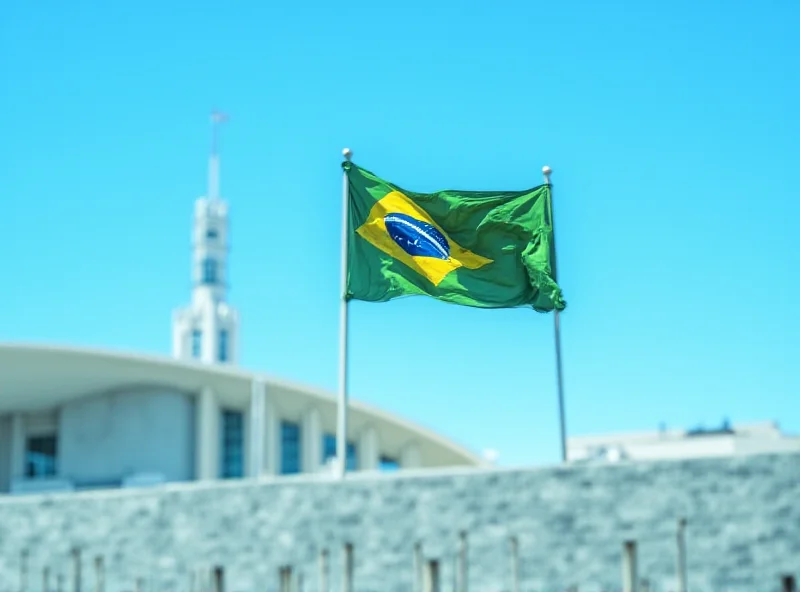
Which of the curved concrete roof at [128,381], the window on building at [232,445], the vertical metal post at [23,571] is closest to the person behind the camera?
the vertical metal post at [23,571]

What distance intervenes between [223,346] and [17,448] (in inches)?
1376

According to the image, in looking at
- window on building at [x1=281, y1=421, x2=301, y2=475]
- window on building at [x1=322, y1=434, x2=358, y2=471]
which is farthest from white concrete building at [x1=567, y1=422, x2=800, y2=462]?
window on building at [x1=281, y1=421, x2=301, y2=475]

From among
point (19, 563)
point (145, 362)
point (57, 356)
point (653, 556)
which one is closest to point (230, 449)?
point (145, 362)

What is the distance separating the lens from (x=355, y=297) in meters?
17.2

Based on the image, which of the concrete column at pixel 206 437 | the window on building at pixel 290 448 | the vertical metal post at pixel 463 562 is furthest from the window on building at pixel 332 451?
the vertical metal post at pixel 463 562

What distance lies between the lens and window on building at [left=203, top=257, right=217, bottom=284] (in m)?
74.6

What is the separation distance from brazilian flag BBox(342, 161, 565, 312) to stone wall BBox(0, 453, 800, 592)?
263 cm

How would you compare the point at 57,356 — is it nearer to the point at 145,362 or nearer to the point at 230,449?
the point at 145,362

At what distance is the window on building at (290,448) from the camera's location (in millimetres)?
40688

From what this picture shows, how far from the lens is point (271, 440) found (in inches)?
1563

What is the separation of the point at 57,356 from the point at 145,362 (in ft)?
9.04

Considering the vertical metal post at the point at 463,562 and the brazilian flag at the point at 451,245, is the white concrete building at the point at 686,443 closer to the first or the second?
the brazilian flag at the point at 451,245

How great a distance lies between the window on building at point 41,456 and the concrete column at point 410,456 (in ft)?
41.5

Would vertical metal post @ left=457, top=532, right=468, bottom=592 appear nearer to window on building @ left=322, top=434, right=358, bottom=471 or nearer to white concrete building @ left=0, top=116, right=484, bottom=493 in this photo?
white concrete building @ left=0, top=116, right=484, bottom=493
